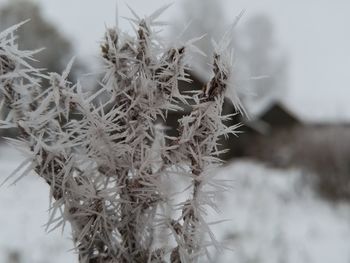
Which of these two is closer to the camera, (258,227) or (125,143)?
(125,143)

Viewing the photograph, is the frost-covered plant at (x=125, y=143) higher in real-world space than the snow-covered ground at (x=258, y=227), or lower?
higher

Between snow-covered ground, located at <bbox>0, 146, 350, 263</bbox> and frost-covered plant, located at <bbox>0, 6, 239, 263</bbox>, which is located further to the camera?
snow-covered ground, located at <bbox>0, 146, 350, 263</bbox>

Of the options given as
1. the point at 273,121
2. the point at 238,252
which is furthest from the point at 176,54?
the point at 273,121

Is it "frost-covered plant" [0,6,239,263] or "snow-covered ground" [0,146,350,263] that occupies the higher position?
"frost-covered plant" [0,6,239,263]

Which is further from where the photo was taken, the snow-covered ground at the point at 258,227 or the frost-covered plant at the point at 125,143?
the snow-covered ground at the point at 258,227

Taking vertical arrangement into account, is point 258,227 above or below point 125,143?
below
